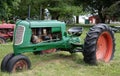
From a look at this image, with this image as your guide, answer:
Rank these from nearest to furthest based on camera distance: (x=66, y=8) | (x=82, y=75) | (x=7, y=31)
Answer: (x=82, y=75) → (x=7, y=31) → (x=66, y=8)

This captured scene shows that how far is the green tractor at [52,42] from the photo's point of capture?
794 cm

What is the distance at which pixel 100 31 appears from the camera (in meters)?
9.16

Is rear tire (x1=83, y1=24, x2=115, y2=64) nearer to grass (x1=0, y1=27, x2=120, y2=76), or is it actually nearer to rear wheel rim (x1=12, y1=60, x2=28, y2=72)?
grass (x1=0, y1=27, x2=120, y2=76)

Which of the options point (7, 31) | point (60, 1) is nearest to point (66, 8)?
point (60, 1)

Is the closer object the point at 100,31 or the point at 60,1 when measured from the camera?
the point at 100,31

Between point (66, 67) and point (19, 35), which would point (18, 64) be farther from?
point (66, 67)

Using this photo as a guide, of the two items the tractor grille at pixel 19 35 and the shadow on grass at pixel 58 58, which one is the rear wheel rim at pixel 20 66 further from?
the shadow on grass at pixel 58 58

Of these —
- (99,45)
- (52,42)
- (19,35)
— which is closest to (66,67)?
(52,42)

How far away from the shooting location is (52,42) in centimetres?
905

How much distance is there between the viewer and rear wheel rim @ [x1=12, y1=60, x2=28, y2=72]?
7.80m

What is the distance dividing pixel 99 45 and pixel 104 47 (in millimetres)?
233

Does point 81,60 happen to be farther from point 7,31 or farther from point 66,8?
point 66,8

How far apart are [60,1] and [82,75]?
95.1 feet

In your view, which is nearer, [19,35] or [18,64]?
[18,64]
